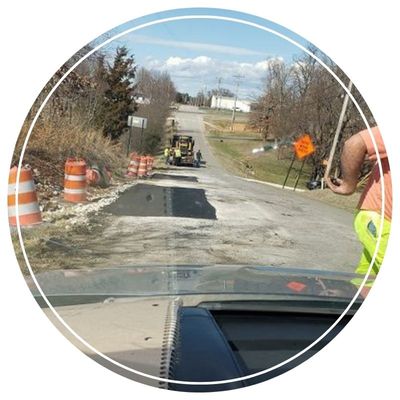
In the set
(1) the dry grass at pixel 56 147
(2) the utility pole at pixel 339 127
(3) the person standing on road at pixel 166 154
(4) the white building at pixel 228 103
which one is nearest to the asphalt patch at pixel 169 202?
(3) the person standing on road at pixel 166 154

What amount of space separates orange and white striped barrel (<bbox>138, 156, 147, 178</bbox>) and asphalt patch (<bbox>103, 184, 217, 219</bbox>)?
0.13 ft

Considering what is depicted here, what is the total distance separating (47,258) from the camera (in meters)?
1.79

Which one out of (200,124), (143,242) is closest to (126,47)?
(200,124)

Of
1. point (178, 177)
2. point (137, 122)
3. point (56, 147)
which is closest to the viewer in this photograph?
point (56, 147)

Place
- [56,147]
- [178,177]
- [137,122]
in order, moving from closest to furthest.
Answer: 1. [56,147]
2. [137,122]
3. [178,177]

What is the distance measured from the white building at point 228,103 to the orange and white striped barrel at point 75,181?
0.50 meters

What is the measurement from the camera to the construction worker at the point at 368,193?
1.77 metres

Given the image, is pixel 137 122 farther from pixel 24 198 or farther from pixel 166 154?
pixel 24 198

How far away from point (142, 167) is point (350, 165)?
720 millimetres

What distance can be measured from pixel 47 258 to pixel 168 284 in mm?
434

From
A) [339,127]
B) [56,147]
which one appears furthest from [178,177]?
[339,127]

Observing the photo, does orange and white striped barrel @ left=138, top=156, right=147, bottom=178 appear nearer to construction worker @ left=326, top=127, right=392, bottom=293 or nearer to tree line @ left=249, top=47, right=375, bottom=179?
tree line @ left=249, top=47, right=375, bottom=179

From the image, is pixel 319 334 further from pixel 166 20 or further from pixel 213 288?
pixel 166 20

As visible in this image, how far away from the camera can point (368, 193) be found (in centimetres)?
185
